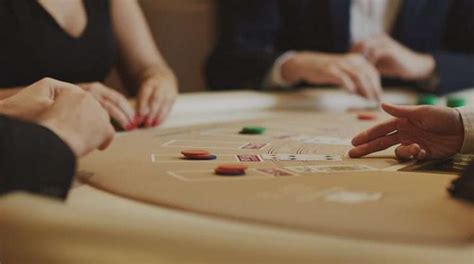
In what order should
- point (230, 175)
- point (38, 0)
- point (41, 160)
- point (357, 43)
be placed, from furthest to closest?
point (357, 43), point (38, 0), point (230, 175), point (41, 160)

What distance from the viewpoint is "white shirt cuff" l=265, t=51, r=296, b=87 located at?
1877 millimetres

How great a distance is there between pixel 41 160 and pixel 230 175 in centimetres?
21

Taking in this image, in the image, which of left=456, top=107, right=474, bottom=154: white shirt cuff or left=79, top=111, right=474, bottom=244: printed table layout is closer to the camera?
left=79, top=111, right=474, bottom=244: printed table layout

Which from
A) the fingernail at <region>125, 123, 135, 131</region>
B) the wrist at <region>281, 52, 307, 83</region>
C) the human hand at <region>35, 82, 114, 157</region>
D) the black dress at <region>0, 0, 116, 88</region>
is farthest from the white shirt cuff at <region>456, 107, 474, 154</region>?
the wrist at <region>281, 52, 307, 83</region>

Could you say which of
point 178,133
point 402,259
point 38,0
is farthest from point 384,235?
point 38,0

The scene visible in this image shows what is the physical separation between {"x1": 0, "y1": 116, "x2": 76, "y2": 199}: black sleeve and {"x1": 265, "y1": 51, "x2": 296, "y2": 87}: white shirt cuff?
3.96ft

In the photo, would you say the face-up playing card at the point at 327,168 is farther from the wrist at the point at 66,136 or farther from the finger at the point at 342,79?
the finger at the point at 342,79

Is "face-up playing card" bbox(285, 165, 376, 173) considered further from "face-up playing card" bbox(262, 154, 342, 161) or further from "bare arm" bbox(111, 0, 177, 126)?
"bare arm" bbox(111, 0, 177, 126)

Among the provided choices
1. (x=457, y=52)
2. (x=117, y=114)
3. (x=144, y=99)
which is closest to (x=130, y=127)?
(x=117, y=114)

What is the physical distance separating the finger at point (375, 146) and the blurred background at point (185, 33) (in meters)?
1.25

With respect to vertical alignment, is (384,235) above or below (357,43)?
above

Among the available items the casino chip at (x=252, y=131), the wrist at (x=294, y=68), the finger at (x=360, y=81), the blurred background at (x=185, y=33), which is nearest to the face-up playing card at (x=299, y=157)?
the casino chip at (x=252, y=131)

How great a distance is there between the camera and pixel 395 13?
2049 millimetres

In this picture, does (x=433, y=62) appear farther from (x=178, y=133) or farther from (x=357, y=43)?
(x=178, y=133)
